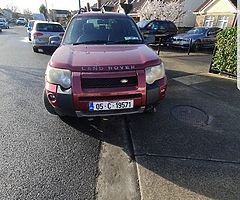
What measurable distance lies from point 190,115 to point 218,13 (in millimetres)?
→ 23996

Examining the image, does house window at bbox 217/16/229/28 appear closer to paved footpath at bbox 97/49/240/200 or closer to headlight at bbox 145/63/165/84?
paved footpath at bbox 97/49/240/200

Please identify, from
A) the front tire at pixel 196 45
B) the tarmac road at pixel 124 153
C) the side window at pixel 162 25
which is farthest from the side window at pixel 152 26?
the tarmac road at pixel 124 153

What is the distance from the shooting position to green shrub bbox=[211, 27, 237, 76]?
7293mm

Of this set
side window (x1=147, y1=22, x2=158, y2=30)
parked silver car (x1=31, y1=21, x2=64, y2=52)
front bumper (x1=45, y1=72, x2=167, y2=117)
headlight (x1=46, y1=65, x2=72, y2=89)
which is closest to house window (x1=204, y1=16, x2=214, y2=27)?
side window (x1=147, y1=22, x2=158, y2=30)

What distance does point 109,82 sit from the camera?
136 inches

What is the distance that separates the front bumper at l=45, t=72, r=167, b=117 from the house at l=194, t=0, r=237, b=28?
2187cm

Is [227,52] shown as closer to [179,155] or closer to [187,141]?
[187,141]

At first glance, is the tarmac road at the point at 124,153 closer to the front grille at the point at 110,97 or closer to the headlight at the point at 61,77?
the front grille at the point at 110,97

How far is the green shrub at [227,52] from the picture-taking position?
729 cm

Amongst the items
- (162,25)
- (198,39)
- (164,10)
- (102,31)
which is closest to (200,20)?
(164,10)

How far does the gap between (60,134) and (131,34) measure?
2.44m

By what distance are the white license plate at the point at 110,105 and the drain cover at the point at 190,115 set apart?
1380mm

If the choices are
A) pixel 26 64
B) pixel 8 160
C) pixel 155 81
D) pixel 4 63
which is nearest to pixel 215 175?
pixel 155 81

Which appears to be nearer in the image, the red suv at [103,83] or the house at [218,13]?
the red suv at [103,83]
